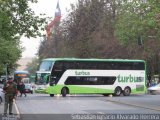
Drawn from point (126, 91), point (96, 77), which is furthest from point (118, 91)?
point (96, 77)

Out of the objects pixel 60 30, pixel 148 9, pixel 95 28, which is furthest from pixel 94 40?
pixel 148 9

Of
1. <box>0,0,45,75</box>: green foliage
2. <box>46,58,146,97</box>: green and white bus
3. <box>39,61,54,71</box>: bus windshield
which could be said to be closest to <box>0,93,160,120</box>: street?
<box>0,0,45,75</box>: green foliage

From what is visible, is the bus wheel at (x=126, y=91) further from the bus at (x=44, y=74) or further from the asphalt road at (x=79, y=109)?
the asphalt road at (x=79, y=109)

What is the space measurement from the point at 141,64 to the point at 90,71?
19.8ft

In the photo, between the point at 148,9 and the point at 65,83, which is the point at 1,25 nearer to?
the point at 148,9

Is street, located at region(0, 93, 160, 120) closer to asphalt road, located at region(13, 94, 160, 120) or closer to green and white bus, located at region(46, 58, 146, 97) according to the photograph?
asphalt road, located at region(13, 94, 160, 120)

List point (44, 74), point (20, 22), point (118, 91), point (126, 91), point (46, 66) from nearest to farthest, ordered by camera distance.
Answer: point (20, 22) → point (44, 74) → point (46, 66) → point (118, 91) → point (126, 91)

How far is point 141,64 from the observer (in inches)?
2344

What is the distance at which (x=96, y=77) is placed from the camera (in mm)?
57219

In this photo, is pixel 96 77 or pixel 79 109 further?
pixel 96 77

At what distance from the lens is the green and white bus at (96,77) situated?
55.9 m

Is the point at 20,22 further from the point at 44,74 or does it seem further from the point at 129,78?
the point at 129,78

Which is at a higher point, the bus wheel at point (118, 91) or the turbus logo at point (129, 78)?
the turbus logo at point (129, 78)

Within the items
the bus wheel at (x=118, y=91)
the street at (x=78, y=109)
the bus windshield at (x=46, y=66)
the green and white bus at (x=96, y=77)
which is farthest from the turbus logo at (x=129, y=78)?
the street at (x=78, y=109)
